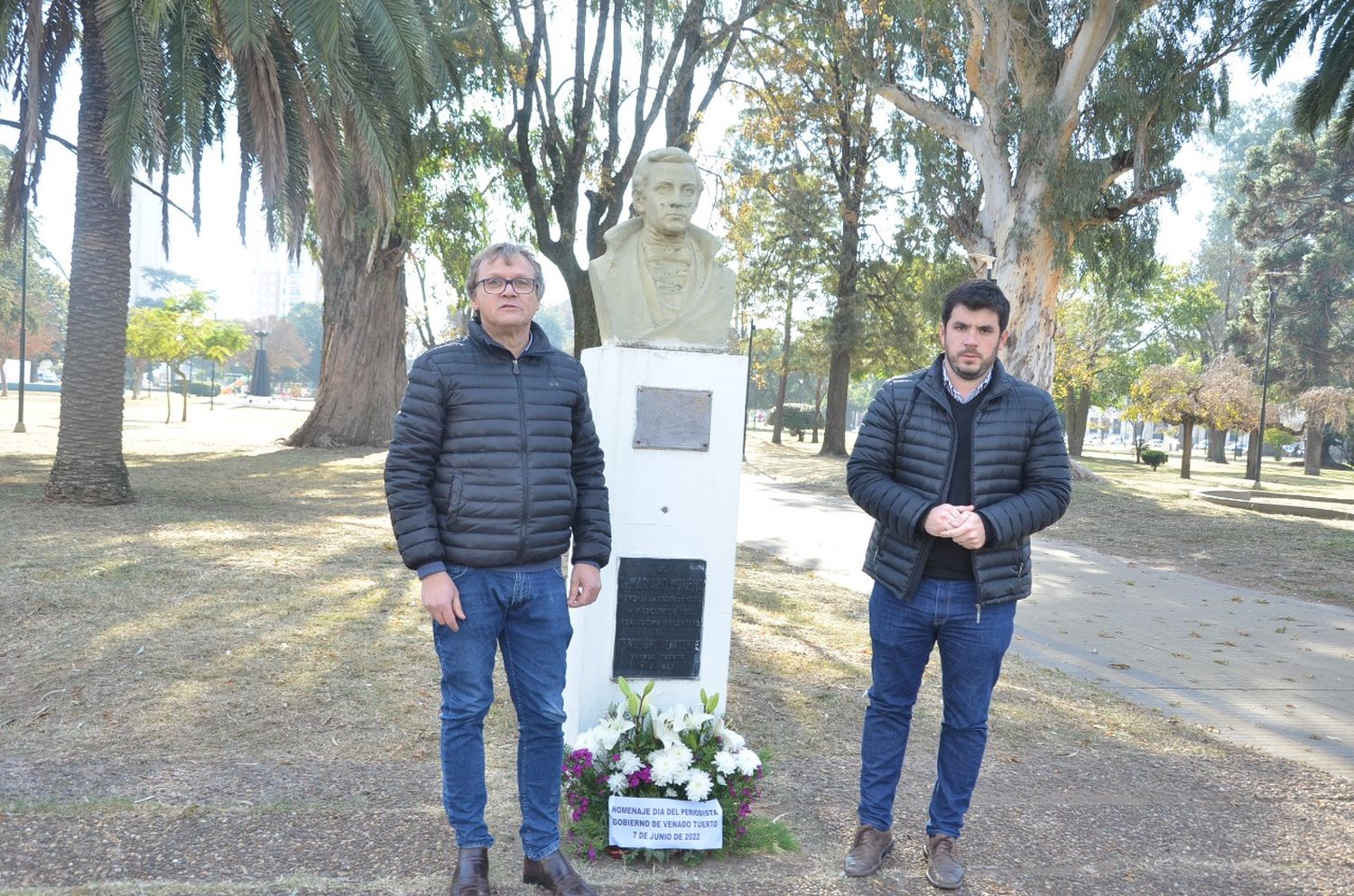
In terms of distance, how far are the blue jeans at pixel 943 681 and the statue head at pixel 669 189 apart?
170 centimetres

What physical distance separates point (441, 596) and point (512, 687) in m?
0.51

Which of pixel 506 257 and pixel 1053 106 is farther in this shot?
pixel 1053 106

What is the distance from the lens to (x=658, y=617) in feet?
13.4

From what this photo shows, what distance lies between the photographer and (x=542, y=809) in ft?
10.8

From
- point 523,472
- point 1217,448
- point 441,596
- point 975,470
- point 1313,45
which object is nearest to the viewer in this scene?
point 441,596

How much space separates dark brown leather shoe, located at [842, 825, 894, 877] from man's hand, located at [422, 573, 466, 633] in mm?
1590

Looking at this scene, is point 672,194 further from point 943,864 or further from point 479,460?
point 943,864

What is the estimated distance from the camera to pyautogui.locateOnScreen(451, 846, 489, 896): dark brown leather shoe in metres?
3.14

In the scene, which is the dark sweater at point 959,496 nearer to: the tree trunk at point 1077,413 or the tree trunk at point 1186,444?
the tree trunk at point 1186,444

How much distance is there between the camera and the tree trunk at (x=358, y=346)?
22.5m

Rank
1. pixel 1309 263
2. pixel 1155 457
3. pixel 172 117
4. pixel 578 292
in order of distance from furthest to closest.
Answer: pixel 1309 263 < pixel 1155 457 < pixel 578 292 < pixel 172 117

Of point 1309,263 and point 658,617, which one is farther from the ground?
point 1309,263

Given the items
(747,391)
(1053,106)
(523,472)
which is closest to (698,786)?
(523,472)

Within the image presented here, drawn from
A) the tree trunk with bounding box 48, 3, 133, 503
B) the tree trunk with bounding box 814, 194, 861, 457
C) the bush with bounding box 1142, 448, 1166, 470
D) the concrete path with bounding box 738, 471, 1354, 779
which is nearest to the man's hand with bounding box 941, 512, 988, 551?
the concrete path with bounding box 738, 471, 1354, 779
